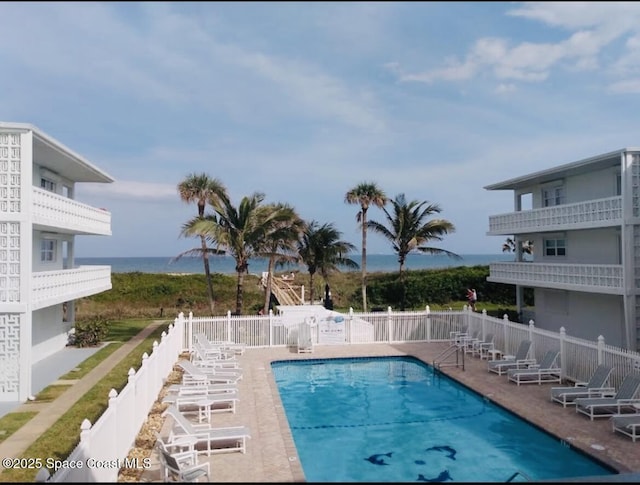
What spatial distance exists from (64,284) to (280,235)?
416 inches

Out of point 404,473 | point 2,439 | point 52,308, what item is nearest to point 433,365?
point 404,473

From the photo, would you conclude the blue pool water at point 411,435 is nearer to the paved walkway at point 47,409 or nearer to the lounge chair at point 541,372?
the lounge chair at point 541,372

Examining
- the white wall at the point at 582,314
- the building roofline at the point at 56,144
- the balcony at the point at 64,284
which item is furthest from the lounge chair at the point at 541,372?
the building roofline at the point at 56,144

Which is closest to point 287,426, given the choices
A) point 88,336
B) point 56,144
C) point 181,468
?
point 181,468

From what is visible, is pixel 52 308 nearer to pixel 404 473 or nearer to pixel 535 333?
pixel 404 473

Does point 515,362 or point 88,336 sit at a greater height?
point 88,336

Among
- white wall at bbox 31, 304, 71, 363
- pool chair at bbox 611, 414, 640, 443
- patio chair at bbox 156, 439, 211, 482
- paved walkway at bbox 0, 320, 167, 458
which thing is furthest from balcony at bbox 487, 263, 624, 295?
white wall at bbox 31, 304, 71, 363

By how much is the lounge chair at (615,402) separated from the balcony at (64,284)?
15.7 m

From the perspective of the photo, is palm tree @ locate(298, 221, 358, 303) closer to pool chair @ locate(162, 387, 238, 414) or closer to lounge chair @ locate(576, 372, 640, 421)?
pool chair @ locate(162, 387, 238, 414)

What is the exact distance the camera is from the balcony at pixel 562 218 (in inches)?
746

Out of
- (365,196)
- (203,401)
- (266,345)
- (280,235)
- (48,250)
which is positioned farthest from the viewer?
(365,196)

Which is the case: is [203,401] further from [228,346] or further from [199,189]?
[199,189]

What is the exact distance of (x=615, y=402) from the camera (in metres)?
12.0

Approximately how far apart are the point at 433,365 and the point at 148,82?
46.3 ft
